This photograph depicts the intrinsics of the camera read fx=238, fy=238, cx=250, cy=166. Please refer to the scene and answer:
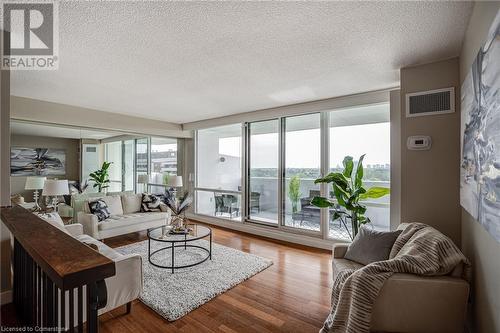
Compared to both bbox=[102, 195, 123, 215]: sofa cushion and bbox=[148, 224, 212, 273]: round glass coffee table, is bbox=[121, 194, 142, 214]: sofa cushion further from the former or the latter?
bbox=[148, 224, 212, 273]: round glass coffee table

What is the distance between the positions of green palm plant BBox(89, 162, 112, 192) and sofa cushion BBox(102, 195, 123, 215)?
0.81m

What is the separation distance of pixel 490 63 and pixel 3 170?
12.0 feet

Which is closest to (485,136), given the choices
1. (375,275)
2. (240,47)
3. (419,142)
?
(375,275)

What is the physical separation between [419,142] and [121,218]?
177 inches

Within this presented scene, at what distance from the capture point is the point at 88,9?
1.65m

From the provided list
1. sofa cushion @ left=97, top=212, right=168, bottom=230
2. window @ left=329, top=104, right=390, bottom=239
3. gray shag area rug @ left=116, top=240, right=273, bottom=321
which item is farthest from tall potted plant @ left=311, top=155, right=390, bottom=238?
sofa cushion @ left=97, top=212, right=168, bottom=230

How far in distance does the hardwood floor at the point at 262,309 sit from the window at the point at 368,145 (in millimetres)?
1141

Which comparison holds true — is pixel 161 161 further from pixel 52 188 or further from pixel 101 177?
pixel 52 188

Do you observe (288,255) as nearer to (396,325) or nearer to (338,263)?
(338,263)

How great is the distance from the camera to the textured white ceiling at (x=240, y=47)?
168cm

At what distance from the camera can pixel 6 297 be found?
2.19 meters

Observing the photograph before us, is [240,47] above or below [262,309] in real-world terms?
above

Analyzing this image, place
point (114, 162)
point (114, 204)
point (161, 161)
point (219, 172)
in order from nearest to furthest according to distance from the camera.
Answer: point (114, 204)
point (114, 162)
point (219, 172)
point (161, 161)

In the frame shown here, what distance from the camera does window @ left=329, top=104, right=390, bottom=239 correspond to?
3555 millimetres
